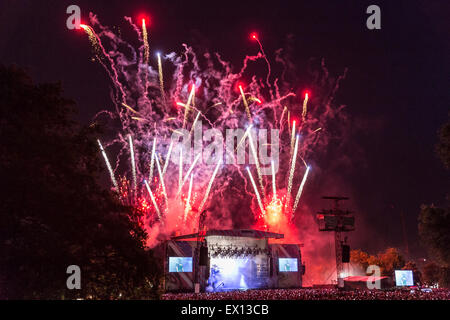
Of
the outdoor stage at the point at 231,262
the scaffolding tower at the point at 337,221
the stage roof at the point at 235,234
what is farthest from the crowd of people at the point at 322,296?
the scaffolding tower at the point at 337,221

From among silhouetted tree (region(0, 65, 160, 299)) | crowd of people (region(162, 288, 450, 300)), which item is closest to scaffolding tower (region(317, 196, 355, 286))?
crowd of people (region(162, 288, 450, 300))

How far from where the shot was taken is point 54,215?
9969 mm

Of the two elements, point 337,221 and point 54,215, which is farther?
Answer: point 337,221

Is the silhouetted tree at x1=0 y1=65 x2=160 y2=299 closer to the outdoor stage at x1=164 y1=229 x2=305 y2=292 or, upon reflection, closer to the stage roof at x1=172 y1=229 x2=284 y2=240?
the outdoor stage at x1=164 y1=229 x2=305 y2=292

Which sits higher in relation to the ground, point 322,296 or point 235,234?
point 235,234

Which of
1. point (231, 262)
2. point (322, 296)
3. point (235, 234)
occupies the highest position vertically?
point (235, 234)

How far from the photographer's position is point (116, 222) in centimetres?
1062

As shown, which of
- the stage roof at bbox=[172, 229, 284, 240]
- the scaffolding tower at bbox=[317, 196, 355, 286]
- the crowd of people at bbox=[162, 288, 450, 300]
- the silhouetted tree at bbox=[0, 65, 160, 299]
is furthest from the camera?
the scaffolding tower at bbox=[317, 196, 355, 286]

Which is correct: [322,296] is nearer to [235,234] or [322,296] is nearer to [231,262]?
[235,234]

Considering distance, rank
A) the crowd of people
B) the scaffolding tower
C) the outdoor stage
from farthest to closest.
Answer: the scaffolding tower → the outdoor stage → the crowd of people

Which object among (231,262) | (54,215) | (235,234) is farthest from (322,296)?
(54,215)

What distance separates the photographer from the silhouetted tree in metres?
9.45
